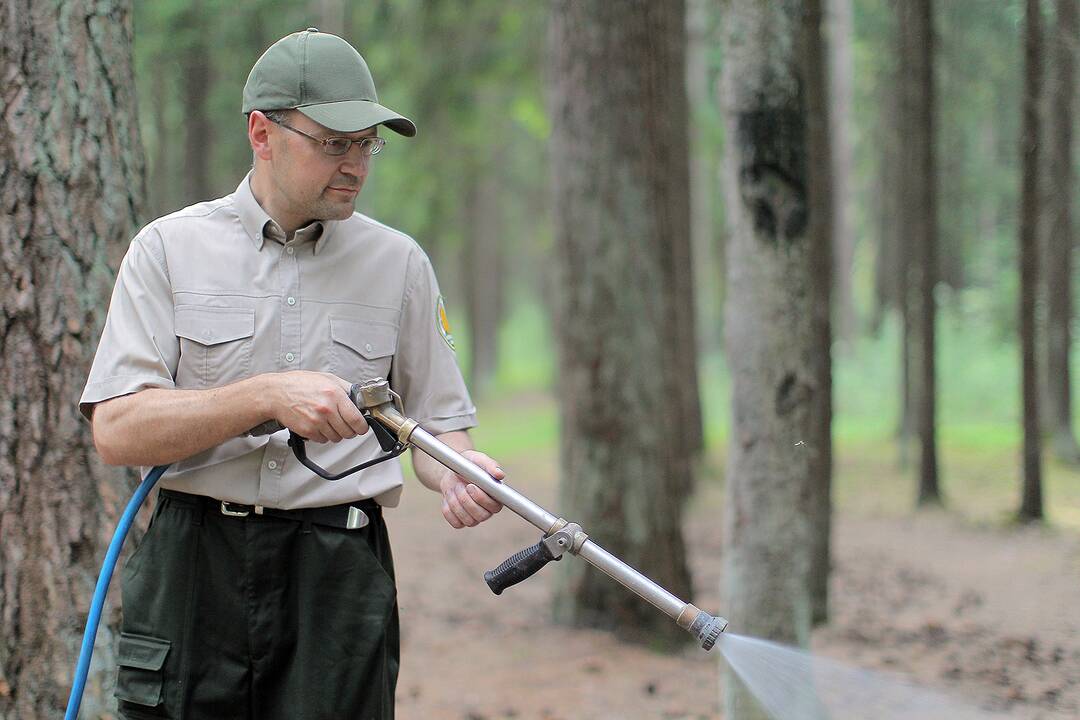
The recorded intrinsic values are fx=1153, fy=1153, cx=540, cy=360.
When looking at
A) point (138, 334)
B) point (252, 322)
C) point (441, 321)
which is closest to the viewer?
point (138, 334)

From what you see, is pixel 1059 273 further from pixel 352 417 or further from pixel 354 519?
pixel 352 417

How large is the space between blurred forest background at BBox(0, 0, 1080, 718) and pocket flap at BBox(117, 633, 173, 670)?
3.93 feet

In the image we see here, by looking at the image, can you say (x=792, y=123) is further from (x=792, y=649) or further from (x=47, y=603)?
(x=47, y=603)

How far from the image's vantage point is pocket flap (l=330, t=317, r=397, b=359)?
3133mm

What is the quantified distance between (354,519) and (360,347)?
47 cm

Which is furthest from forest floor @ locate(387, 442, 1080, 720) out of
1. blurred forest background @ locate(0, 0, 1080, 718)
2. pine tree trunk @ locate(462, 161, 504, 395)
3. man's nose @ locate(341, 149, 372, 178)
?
pine tree trunk @ locate(462, 161, 504, 395)

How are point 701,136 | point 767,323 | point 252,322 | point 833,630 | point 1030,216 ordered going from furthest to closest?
point 701,136, point 1030,216, point 833,630, point 767,323, point 252,322

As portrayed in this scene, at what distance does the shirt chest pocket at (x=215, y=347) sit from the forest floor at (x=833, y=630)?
3.93 meters

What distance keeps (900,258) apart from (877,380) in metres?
9.66

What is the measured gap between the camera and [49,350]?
400cm

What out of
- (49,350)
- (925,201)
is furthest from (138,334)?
(925,201)

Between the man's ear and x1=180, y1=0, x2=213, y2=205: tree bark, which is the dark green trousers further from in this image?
x1=180, y1=0, x2=213, y2=205: tree bark

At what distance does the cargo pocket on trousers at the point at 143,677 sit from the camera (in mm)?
2965

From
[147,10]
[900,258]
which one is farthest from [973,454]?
[147,10]
